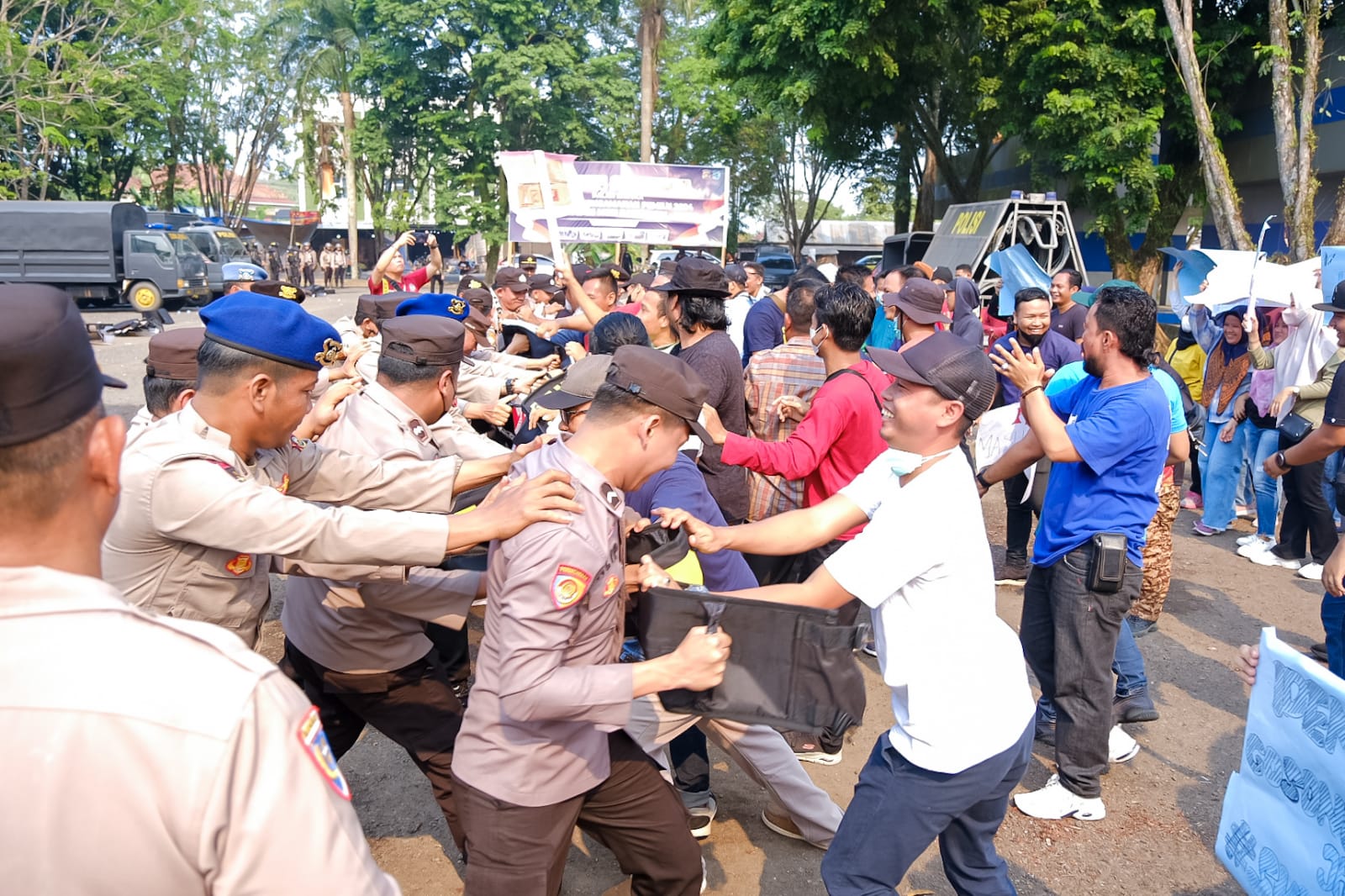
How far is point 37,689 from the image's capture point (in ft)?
3.50

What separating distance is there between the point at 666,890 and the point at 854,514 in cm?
123

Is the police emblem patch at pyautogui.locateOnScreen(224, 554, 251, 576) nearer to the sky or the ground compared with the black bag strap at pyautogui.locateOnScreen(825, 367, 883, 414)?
nearer to the ground

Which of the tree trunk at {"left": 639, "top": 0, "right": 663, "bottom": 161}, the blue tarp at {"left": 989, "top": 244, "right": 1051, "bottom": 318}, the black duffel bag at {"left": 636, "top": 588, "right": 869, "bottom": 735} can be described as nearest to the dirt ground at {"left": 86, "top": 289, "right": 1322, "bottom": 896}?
the black duffel bag at {"left": 636, "top": 588, "right": 869, "bottom": 735}

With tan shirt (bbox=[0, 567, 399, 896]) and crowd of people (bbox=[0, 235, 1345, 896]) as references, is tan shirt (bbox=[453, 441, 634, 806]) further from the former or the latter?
tan shirt (bbox=[0, 567, 399, 896])

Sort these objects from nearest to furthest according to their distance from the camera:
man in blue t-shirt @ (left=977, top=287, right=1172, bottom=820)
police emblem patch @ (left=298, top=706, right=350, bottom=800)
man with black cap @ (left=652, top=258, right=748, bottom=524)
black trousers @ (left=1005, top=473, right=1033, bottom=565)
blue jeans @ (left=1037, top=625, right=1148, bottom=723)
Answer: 1. police emblem patch @ (left=298, top=706, right=350, bottom=800)
2. man in blue t-shirt @ (left=977, top=287, right=1172, bottom=820)
3. blue jeans @ (left=1037, top=625, right=1148, bottom=723)
4. man with black cap @ (left=652, top=258, right=748, bottom=524)
5. black trousers @ (left=1005, top=473, right=1033, bottom=565)

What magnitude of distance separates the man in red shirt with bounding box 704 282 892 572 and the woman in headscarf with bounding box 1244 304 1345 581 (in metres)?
3.89

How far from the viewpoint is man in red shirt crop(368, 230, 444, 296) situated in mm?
8562

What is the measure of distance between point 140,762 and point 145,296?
2795 centimetres

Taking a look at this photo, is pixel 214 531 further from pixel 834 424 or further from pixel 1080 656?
pixel 1080 656

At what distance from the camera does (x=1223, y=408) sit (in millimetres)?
7918

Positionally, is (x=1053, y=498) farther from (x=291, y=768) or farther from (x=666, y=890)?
(x=291, y=768)

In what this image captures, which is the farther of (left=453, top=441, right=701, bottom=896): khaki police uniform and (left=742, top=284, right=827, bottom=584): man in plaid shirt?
(left=742, top=284, right=827, bottom=584): man in plaid shirt

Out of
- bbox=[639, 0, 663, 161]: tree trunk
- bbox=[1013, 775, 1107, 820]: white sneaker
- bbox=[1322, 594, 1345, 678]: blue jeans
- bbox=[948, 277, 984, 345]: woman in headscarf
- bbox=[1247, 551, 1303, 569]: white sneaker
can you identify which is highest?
bbox=[639, 0, 663, 161]: tree trunk

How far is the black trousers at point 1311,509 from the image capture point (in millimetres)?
6977
